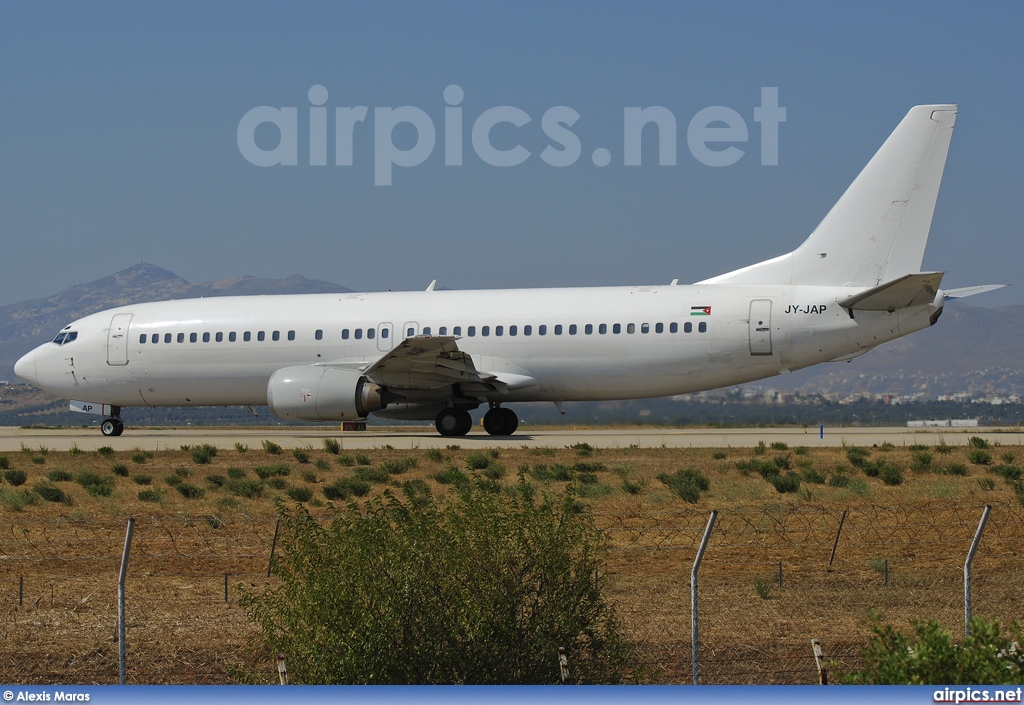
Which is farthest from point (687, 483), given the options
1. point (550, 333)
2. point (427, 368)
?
point (427, 368)

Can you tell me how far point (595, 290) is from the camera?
3161 cm

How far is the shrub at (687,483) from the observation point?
19.6 metres

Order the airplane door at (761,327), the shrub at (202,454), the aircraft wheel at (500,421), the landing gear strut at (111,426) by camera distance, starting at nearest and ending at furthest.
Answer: the shrub at (202,454) → the airplane door at (761,327) → the aircraft wheel at (500,421) → the landing gear strut at (111,426)

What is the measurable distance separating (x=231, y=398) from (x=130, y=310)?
436 centimetres

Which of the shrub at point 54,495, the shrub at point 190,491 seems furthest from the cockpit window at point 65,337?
the shrub at point 190,491

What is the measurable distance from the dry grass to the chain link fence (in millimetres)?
31

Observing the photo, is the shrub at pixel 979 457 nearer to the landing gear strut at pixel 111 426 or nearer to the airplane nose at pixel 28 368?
the landing gear strut at pixel 111 426

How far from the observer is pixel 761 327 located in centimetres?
2903

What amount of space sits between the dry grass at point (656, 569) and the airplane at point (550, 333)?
627 cm

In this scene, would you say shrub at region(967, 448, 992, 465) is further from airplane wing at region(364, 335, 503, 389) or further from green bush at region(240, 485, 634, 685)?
green bush at region(240, 485, 634, 685)

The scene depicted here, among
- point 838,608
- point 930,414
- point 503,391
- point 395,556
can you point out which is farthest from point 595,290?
point 930,414

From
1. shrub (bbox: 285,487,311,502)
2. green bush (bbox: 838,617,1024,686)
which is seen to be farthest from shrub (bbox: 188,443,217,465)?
green bush (bbox: 838,617,1024,686)

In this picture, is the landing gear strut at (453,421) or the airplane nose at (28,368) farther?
the airplane nose at (28,368)

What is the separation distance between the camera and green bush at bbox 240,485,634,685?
8680 millimetres
